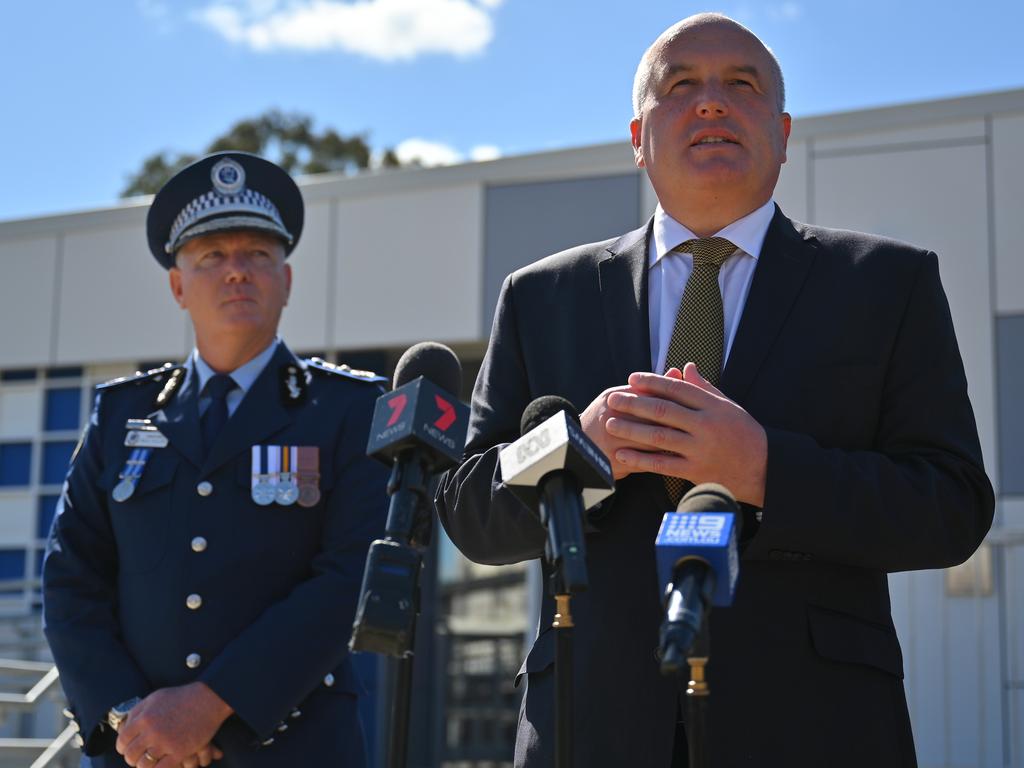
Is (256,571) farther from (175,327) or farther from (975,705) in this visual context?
(175,327)

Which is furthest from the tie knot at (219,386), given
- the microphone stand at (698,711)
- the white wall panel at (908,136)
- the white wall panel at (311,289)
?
the white wall panel at (311,289)

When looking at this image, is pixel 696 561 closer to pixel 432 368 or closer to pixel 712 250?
pixel 432 368

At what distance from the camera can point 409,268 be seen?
11.5 meters

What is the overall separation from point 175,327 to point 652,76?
34.0 feet

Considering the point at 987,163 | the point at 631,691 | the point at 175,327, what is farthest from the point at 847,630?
the point at 175,327

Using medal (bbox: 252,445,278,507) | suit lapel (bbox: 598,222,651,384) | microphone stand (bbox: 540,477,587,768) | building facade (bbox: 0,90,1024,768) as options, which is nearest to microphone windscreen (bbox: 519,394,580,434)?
microphone stand (bbox: 540,477,587,768)

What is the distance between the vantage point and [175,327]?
12289 mm

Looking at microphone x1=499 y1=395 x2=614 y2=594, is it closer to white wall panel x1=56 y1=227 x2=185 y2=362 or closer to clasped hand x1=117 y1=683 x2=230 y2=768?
clasped hand x1=117 y1=683 x2=230 y2=768

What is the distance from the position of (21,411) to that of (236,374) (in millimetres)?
10063

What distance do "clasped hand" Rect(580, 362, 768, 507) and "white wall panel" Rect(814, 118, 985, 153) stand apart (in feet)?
27.9

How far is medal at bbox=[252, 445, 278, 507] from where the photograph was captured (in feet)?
10.8

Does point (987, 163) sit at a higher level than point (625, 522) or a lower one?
higher

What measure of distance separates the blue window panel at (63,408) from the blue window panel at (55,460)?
0.18 metres

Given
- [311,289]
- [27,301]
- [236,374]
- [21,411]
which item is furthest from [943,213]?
[21,411]
